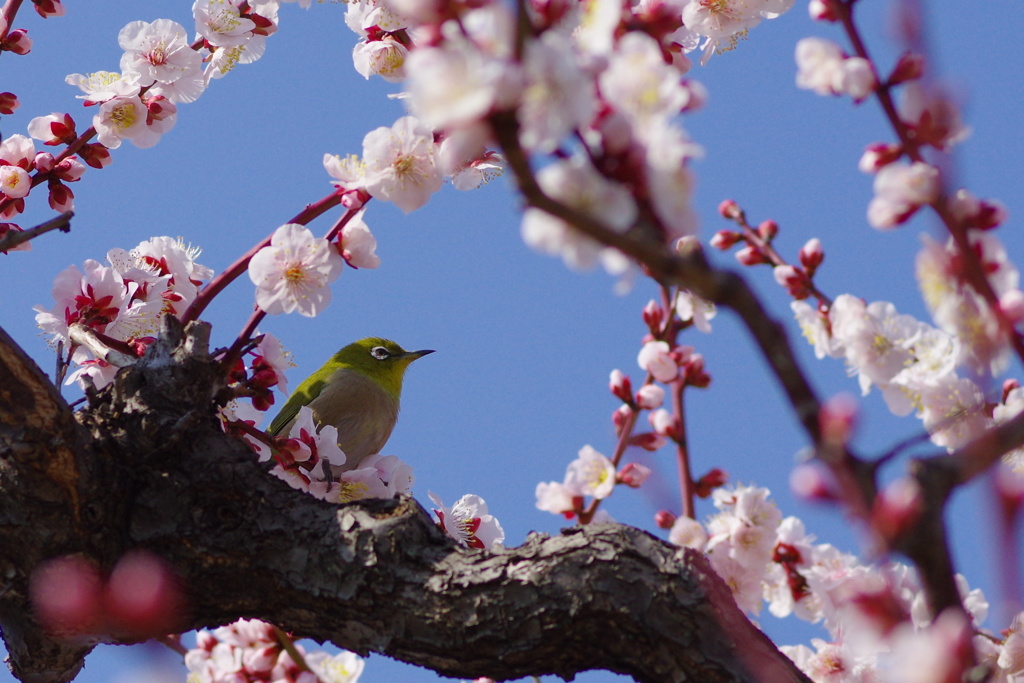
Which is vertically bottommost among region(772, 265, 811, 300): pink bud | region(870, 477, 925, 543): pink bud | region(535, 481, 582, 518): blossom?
region(870, 477, 925, 543): pink bud

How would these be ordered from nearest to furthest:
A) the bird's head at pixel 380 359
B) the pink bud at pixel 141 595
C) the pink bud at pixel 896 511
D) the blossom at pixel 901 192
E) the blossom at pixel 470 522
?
the pink bud at pixel 896 511 < the blossom at pixel 901 192 < the pink bud at pixel 141 595 < the blossom at pixel 470 522 < the bird's head at pixel 380 359

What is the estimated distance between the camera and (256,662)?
2.68 metres

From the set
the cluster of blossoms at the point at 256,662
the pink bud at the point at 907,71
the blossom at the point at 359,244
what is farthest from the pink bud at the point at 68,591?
the pink bud at the point at 907,71

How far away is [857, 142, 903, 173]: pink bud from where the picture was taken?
1532mm

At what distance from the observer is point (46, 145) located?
10.5 ft

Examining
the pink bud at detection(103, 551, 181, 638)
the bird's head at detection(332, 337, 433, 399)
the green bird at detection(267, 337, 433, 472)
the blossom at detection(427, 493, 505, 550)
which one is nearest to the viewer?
the pink bud at detection(103, 551, 181, 638)

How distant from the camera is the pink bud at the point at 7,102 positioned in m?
3.16

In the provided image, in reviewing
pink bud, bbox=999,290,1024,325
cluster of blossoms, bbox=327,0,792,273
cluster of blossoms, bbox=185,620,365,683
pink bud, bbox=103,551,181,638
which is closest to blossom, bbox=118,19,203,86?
pink bud, bbox=103,551,181,638

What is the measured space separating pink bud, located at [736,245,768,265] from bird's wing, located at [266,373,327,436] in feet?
8.20

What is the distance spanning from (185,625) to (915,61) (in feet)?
6.90

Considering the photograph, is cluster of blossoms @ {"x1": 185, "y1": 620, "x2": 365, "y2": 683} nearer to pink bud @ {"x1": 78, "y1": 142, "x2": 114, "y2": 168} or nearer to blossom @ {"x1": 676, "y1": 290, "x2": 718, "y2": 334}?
blossom @ {"x1": 676, "y1": 290, "x2": 718, "y2": 334}

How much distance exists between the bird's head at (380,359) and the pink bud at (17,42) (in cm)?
222

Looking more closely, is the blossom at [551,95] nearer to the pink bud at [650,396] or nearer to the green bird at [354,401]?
the pink bud at [650,396]

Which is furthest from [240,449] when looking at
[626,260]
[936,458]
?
A: [936,458]
